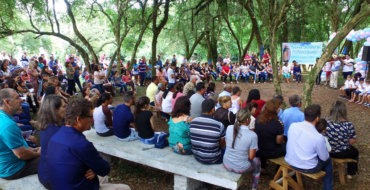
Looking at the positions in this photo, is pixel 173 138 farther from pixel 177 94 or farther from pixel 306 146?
pixel 177 94

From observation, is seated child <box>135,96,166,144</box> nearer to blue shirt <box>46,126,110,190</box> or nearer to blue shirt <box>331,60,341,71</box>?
blue shirt <box>46,126,110,190</box>

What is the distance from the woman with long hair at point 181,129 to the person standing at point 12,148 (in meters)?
1.76

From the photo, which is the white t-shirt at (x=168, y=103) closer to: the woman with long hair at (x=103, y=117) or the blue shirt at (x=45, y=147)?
the woman with long hair at (x=103, y=117)

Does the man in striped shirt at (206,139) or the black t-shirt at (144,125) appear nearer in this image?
the man in striped shirt at (206,139)

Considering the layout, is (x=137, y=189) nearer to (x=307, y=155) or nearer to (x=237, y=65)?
(x=307, y=155)

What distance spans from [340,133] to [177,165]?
92.3 inches

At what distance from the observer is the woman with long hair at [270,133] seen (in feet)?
11.0

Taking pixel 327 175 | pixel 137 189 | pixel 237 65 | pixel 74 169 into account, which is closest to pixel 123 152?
pixel 137 189

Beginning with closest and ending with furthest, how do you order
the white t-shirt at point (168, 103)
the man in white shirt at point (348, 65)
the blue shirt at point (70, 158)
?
the blue shirt at point (70, 158)
the white t-shirt at point (168, 103)
the man in white shirt at point (348, 65)

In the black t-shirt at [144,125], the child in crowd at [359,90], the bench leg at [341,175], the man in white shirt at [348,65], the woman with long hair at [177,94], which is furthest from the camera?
the man in white shirt at [348,65]

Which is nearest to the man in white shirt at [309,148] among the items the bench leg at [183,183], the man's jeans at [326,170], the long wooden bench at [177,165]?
the man's jeans at [326,170]

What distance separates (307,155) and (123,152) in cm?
251

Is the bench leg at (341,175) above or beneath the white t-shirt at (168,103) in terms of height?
beneath

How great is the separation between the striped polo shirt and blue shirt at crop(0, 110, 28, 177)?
1999 millimetres
